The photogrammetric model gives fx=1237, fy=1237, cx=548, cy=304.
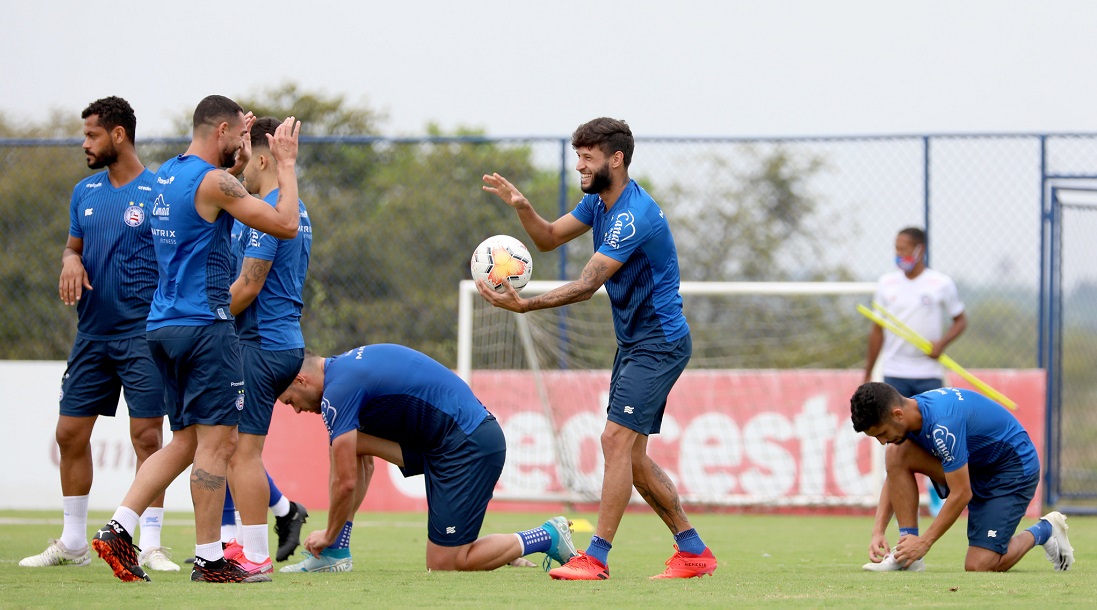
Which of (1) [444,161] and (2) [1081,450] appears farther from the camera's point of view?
(1) [444,161]

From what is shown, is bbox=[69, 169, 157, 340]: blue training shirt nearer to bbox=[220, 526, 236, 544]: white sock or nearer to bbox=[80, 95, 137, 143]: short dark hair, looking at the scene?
bbox=[80, 95, 137, 143]: short dark hair

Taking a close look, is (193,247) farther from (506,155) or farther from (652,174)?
(506,155)

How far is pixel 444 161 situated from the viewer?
1602cm

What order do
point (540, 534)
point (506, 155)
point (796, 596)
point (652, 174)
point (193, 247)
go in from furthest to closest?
1. point (506, 155)
2. point (652, 174)
3. point (540, 534)
4. point (193, 247)
5. point (796, 596)

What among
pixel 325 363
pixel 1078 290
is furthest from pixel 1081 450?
pixel 325 363

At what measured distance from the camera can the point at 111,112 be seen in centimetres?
657

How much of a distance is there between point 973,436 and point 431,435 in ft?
10.0

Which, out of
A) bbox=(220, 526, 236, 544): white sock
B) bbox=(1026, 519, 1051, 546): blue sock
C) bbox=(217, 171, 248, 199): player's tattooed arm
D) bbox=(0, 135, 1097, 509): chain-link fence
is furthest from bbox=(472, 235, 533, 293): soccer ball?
bbox=(0, 135, 1097, 509): chain-link fence

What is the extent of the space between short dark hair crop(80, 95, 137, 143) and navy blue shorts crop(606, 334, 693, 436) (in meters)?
2.96

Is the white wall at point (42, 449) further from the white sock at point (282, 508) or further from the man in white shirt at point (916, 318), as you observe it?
the man in white shirt at point (916, 318)

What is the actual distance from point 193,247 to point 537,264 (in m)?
10.4

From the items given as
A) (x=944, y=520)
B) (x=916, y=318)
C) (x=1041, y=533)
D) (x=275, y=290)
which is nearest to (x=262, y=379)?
(x=275, y=290)

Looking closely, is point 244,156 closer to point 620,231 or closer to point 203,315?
point 203,315

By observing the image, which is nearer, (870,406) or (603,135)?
(603,135)
